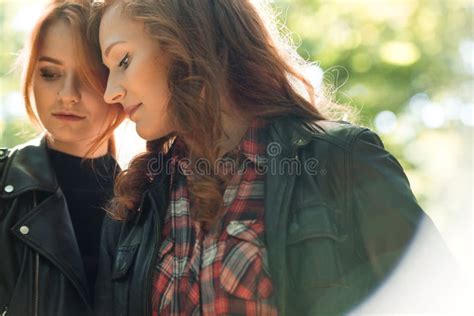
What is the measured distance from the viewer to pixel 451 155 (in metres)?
13.4

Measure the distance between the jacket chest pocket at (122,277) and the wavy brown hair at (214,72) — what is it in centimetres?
33

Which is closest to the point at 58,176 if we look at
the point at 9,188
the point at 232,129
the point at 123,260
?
the point at 9,188

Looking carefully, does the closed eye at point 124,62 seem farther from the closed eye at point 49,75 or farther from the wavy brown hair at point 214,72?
the closed eye at point 49,75

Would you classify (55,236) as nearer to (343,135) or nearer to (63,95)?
(63,95)

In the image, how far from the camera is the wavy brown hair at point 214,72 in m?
3.03

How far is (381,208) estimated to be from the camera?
2.61m

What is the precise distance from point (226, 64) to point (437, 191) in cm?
1113

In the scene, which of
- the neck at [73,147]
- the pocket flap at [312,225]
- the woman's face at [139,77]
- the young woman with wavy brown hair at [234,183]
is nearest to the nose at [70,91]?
the neck at [73,147]

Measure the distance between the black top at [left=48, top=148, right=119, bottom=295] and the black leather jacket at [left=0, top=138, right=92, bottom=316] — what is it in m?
0.17

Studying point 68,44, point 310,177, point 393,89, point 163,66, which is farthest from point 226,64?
point 393,89

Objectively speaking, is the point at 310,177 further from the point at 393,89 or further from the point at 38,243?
the point at 393,89

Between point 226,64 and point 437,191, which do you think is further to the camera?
point 437,191

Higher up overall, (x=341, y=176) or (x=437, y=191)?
(x=437, y=191)

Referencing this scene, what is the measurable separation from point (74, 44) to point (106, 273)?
3.47ft
